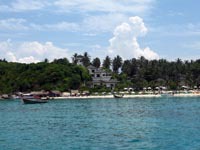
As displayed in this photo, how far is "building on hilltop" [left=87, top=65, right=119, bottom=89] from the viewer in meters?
183

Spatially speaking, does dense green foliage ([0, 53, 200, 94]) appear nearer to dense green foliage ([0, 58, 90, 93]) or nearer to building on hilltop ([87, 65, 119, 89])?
dense green foliage ([0, 58, 90, 93])

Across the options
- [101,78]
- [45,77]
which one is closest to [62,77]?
[45,77]

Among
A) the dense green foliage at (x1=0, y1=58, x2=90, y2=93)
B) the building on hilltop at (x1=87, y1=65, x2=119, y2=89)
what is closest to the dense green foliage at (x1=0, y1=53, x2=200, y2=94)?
the dense green foliage at (x1=0, y1=58, x2=90, y2=93)

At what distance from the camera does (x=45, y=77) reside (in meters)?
173

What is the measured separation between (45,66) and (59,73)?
902 centimetres

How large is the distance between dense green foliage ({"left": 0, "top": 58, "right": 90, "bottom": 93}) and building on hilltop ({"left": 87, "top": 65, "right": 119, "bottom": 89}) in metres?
5.70

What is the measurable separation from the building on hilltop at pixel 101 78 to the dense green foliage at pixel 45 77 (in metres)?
5.70

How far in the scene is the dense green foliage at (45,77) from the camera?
172m

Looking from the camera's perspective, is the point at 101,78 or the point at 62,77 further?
the point at 101,78

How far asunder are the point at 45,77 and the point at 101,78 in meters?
26.6

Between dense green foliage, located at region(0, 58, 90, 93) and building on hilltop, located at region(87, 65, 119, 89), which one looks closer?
dense green foliage, located at region(0, 58, 90, 93)

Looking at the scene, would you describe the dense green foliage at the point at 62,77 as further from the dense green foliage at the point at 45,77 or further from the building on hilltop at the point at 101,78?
the building on hilltop at the point at 101,78

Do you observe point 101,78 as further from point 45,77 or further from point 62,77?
point 45,77

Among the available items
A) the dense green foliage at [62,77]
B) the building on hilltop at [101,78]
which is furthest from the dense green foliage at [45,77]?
the building on hilltop at [101,78]
